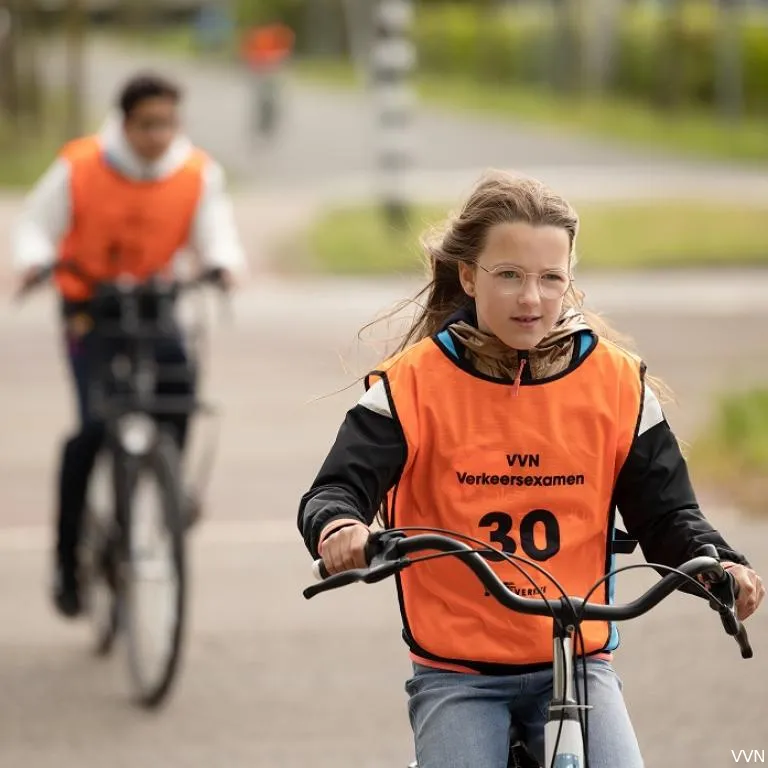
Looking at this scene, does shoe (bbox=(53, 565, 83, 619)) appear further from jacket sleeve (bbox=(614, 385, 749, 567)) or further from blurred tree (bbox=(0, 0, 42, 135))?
blurred tree (bbox=(0, 0, 42, 135))

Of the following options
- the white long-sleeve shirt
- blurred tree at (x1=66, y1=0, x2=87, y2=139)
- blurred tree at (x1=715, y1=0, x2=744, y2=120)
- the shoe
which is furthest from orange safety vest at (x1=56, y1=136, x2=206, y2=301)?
blurred tree at (x1=715, y1=0, x2=744, y2=120)

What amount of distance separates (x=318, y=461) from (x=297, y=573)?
2.23 meters

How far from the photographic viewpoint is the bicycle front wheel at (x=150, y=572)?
20.1 ft

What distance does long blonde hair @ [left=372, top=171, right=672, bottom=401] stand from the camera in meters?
3.47

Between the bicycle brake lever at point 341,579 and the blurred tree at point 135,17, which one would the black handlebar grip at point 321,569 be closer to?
the bicycle brake lever at point 341,579

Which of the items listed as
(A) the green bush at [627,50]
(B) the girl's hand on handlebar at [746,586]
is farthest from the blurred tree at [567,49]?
(B) the girl's hand on handlebar at [746,586]

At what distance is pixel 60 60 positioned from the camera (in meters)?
47.7

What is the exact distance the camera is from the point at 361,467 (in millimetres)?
3391

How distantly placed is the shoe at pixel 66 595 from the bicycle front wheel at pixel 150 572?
16.3 inches

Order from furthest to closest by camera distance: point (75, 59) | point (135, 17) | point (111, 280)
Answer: point (135, 17)
point (75, 59)
point (111, 280)

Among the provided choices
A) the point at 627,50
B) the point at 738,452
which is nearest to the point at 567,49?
the point at 627,50

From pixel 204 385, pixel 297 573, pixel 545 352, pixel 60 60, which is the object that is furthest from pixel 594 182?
pixel 60 60

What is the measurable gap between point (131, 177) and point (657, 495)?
3.79 m

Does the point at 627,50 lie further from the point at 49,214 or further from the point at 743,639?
the point at 743,639
